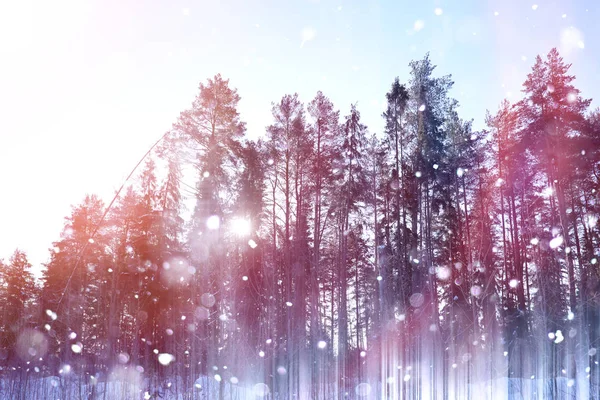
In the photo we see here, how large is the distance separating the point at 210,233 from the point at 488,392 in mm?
13732

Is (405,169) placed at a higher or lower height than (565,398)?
higher

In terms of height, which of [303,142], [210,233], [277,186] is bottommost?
[210,233]

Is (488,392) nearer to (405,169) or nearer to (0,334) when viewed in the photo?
(405,169)

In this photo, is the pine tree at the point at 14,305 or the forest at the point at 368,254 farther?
the pine tree at the point at 14,305

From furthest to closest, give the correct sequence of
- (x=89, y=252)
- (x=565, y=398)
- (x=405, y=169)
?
(x=89, y=252) → (x=405, y=169) → (x=565, y=398)

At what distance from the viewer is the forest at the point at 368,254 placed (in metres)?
20.3

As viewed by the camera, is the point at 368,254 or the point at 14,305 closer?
the point at 368,254

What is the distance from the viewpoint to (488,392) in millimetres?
19688

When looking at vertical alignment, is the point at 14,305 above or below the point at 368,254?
below

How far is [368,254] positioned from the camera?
92.6ft

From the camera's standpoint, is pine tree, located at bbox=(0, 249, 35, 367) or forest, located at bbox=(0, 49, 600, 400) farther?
pine tree, located at bbox=(0, 249, 35, 367)

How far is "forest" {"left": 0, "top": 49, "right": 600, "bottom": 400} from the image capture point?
20344 millimetres

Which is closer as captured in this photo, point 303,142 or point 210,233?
point 210,233

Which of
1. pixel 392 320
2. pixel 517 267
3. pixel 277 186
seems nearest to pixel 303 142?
pixel 277 186
